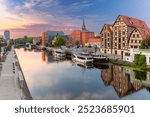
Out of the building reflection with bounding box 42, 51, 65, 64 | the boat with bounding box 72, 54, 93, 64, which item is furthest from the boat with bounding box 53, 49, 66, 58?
the boat with bounding box 72, 54, 93, 64

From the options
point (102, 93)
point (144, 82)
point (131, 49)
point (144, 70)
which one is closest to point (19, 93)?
point (102, 93)

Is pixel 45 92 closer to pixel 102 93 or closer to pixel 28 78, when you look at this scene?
pixel 102 93

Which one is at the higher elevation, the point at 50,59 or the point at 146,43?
the point at 146,43

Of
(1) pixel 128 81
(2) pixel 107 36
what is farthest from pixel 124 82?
(2) pixel 107 36

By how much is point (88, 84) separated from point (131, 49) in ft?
6.74

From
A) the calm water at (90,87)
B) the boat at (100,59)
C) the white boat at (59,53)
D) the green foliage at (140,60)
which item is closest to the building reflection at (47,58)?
the white boat at (59,53)

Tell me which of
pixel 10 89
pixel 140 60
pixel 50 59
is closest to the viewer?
pixel 10 89

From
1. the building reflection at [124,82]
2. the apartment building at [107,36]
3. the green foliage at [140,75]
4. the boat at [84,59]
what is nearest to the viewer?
the building reflection at [124,82]

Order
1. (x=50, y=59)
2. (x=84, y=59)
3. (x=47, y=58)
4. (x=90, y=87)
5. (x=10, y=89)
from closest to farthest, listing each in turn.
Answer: (x=10, y=89)
(x=90, y=87)
(x=84, y=59)
(x=50, y=59)
(x=47, y=58)

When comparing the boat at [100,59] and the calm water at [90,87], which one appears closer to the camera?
the calm water at [90,87]

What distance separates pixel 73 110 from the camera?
75.2 inches

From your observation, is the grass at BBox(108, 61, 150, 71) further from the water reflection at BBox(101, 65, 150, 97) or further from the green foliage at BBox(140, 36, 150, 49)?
the green foliage at BBox(140, 36, 150, 49)

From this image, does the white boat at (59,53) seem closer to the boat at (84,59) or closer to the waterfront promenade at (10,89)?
the boat at (84,59)

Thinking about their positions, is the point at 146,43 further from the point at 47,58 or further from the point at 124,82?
the point at 47,58
